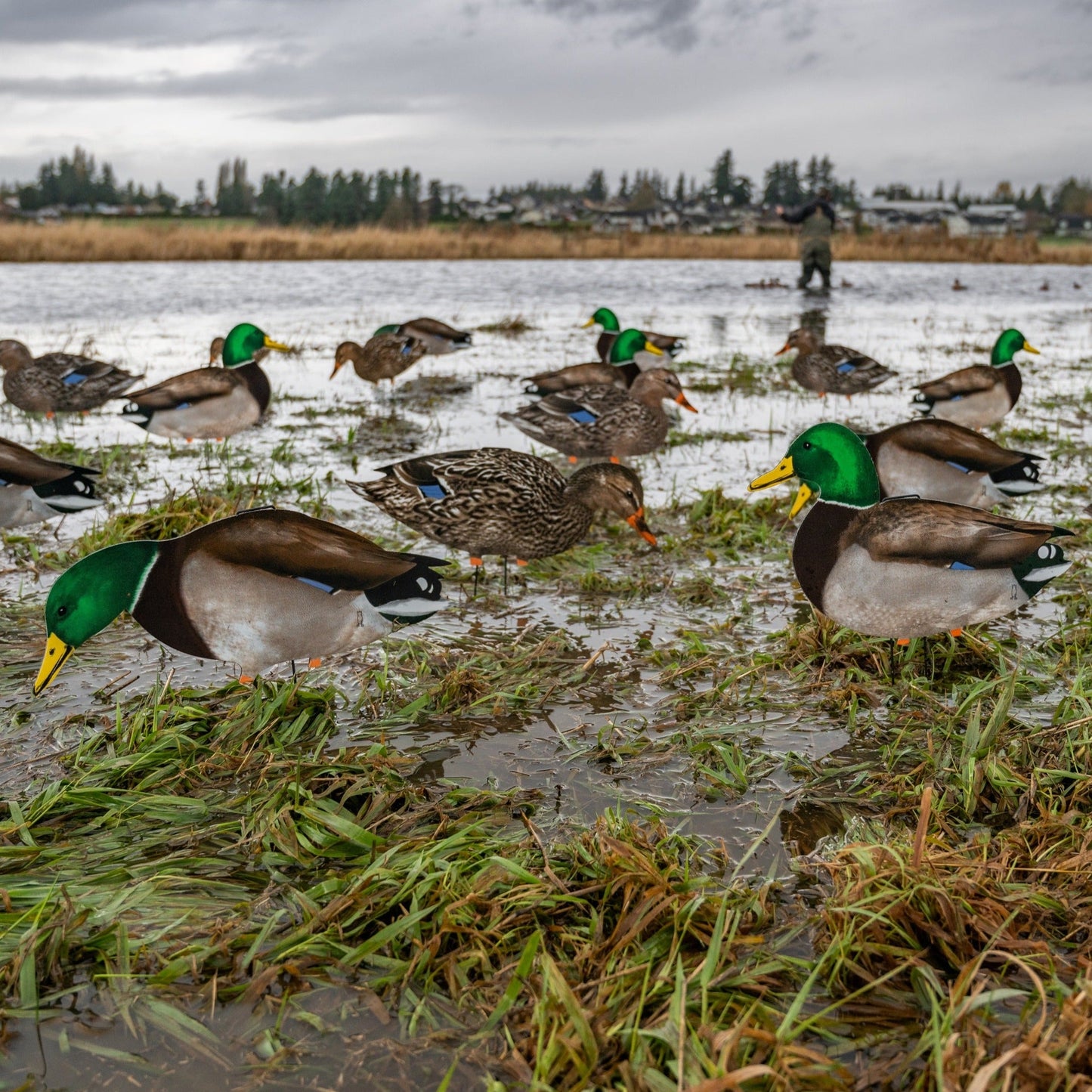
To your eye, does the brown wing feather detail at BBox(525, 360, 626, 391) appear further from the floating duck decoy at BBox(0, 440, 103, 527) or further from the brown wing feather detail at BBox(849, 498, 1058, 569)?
the brown wing feather detail at BBox(849, 498, 1058, 569)

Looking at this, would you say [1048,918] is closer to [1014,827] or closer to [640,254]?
[1014,827]

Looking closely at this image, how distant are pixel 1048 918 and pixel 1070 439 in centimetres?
673

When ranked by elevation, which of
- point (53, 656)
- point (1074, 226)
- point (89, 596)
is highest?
point (1074, 226)

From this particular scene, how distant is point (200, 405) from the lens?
7660 mm

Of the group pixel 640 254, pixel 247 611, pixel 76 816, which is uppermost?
pixel 640 254

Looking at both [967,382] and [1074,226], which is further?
[1074,226]

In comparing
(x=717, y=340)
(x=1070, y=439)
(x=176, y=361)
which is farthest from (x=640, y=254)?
(x=1070, y=439)

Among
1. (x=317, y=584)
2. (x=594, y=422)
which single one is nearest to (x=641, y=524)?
(x=317, y=584)

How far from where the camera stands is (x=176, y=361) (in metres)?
12.2

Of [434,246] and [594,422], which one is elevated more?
[434,246]

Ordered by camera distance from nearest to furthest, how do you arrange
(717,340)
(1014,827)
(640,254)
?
1. (1014,827)
2. (717,340)
3. (640,254)

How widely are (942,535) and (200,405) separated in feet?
18.7

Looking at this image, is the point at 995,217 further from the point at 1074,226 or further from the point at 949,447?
the point at 949,447

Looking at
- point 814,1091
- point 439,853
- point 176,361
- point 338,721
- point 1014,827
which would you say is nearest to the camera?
point 814,1091
